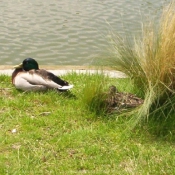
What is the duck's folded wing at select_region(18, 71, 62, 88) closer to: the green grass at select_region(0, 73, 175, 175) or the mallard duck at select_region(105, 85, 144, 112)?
the green grass at select_region(0, 73, 175, 175)

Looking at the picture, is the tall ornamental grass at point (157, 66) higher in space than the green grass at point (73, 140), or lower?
higher

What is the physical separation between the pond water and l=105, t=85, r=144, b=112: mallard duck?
2.18 metres

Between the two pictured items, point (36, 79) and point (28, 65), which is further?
point (28, 65)

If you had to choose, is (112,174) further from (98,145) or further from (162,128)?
(162,128)

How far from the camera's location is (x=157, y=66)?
412cm

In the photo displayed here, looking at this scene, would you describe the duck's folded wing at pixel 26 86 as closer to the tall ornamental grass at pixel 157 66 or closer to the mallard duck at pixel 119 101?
the mallard duck at pixel 119 101

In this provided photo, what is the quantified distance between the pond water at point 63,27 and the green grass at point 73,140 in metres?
2.22

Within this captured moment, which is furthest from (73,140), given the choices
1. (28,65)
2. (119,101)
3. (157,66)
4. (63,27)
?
(63,27)

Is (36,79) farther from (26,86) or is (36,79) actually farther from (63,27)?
(63,27)

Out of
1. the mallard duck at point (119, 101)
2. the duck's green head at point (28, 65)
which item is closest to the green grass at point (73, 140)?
the mallard duck at point (119, 101)

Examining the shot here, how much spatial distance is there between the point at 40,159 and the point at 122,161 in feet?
2.19

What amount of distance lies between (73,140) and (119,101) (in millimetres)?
756

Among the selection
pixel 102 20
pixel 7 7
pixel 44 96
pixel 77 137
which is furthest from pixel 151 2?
pixel 77 137

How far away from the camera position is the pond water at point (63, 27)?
8.00 metres
